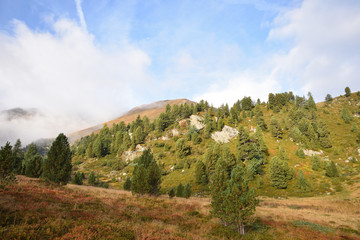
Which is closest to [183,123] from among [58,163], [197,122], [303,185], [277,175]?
[197,122]

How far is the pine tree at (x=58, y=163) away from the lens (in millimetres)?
30250

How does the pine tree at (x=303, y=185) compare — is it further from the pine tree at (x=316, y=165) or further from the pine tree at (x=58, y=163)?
the pine tree at (x=58, y=163)

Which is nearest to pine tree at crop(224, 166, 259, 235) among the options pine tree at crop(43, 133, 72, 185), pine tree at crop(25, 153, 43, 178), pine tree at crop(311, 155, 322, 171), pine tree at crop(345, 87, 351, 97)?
pine tree at crop(43, 133, 72, 185)

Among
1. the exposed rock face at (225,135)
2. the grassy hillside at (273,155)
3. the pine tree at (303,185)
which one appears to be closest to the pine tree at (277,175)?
the grassy hillside at (273,155)

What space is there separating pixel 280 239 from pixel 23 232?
18.6 meters

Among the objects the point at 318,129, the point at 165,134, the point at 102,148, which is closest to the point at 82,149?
the point at 102,148

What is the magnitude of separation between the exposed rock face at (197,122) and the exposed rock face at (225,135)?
12491mm

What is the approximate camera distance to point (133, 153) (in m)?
101

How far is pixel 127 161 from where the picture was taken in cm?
9688

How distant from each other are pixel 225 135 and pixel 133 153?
60.7 meters

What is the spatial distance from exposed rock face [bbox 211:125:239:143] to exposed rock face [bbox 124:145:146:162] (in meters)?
47.4

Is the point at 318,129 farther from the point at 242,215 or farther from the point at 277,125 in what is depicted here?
the point at 242,215

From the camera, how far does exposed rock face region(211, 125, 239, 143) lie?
3767 inches

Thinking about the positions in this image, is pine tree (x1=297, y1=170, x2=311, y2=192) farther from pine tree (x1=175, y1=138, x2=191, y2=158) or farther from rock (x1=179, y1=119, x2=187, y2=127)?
rock (x1=179, y1=119, x2=187, y2=127)
